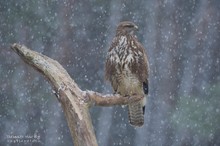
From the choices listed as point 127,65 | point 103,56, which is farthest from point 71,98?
point 103,56

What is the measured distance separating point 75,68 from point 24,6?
26.7 inches

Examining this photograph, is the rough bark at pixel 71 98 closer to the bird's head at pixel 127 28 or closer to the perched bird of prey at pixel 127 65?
the perched bird of prey at pixel 127 65

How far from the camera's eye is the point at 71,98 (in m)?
3.12

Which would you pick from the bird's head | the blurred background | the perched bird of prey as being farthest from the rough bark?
the blurred background

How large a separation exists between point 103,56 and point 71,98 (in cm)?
252

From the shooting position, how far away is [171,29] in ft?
18.2

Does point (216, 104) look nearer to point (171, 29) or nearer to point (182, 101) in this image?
point (182, 101)

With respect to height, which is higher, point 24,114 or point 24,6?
point 24,6

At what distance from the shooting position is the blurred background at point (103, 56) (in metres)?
5.48

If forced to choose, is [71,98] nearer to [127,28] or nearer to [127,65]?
[127,65]

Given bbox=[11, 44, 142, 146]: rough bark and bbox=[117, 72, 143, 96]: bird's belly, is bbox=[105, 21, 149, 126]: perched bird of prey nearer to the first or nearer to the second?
bbox=[117, 72, 143, 96]: bird's belly

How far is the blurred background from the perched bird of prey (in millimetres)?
Result: 1456

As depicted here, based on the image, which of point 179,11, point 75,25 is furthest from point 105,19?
point 179,11

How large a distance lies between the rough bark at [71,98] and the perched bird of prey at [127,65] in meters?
0.73
